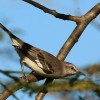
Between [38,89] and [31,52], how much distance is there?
492 cm

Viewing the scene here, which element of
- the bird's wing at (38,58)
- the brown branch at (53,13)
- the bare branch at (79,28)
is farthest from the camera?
the bird's wing at (38,58)

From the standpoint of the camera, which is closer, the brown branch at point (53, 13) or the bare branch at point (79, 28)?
the brown branch at point (53, 13)

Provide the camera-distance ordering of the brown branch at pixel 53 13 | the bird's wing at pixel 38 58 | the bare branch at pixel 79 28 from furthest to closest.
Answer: the bird's wing at pixel 38 58, the bare branch at pixel 79 28, the brown branch at pixel 53 13

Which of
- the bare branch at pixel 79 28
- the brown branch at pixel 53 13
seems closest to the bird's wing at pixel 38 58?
the bare branch at pixel 79 28

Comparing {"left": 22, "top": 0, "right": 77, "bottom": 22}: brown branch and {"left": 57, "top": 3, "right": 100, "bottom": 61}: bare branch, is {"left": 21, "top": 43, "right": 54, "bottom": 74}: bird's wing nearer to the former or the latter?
{"left": 57, "top": 3, "right": 100, "bottom": 61}: bare branch

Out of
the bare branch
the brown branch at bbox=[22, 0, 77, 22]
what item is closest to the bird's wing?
the bare branch

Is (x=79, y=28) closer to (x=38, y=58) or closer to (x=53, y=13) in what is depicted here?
(x=53, y=13)

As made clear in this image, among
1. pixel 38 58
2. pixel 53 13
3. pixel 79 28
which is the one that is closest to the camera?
pixel 53 13

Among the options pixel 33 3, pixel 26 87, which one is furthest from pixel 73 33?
pixel 26 87

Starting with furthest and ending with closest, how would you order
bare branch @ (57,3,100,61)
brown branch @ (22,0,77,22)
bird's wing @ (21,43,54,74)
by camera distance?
1. bird's wing @ (21,43,54,74)
2. bare branch @ (57,3,100,61)
3. brown branch @ (22,0,77,22)

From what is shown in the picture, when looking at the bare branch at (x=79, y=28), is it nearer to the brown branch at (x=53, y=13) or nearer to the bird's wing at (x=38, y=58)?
the brown branch at (x=53, y=13)

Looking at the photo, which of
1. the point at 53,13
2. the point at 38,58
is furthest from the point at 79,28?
the point at 38,58

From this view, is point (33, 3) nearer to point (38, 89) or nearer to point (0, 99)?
point (0, 99)

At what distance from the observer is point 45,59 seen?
21.7ft
